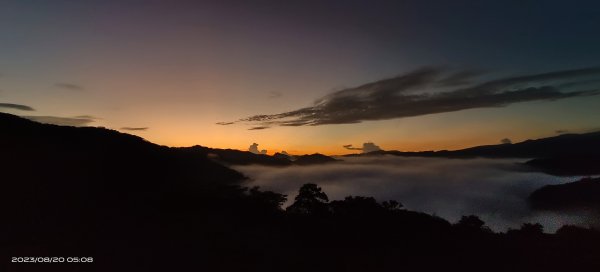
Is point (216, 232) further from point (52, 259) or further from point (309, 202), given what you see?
point (309, 202)

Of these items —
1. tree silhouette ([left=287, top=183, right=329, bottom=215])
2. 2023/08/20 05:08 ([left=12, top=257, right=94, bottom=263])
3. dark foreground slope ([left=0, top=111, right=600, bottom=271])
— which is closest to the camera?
2023/08/20 05:08 ([left=12, top=257, right=94, bottom=263])

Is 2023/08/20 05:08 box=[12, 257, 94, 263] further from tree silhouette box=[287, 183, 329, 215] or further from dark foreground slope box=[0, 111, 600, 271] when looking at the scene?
tree silhouette box=[287, 183, 329, 215]

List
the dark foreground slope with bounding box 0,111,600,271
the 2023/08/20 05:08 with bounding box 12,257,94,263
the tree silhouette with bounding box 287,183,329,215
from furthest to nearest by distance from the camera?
the tree silhouette with bounding box 287,183,329,215
the dark foreground slope with bounding box 0,111,600,271
the 2023/08/20 05:08 with bounding box 12,257,94,263

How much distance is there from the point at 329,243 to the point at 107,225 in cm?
2932

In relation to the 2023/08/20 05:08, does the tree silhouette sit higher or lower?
lower

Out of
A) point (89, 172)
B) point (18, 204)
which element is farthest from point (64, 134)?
point (18, 204)

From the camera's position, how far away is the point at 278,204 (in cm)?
8400

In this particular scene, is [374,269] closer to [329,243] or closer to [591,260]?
[329,243]

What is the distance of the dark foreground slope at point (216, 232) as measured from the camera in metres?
37.3

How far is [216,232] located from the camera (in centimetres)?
4997

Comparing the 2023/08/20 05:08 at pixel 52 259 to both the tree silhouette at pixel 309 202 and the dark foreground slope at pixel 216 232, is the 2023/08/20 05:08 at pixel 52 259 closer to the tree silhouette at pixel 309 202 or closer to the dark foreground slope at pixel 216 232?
the dark foreground slope at pixel 216 232

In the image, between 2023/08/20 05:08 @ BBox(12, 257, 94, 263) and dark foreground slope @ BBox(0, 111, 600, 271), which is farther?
dark foreground slope @ BBox(0, 111, 600, 271)

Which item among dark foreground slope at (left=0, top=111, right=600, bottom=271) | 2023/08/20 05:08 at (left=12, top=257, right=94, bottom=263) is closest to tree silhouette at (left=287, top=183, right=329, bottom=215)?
dark foreground slope at (left=0, top=111, right=600, bottom=271)

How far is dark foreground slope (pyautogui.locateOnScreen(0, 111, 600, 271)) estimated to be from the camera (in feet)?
122
